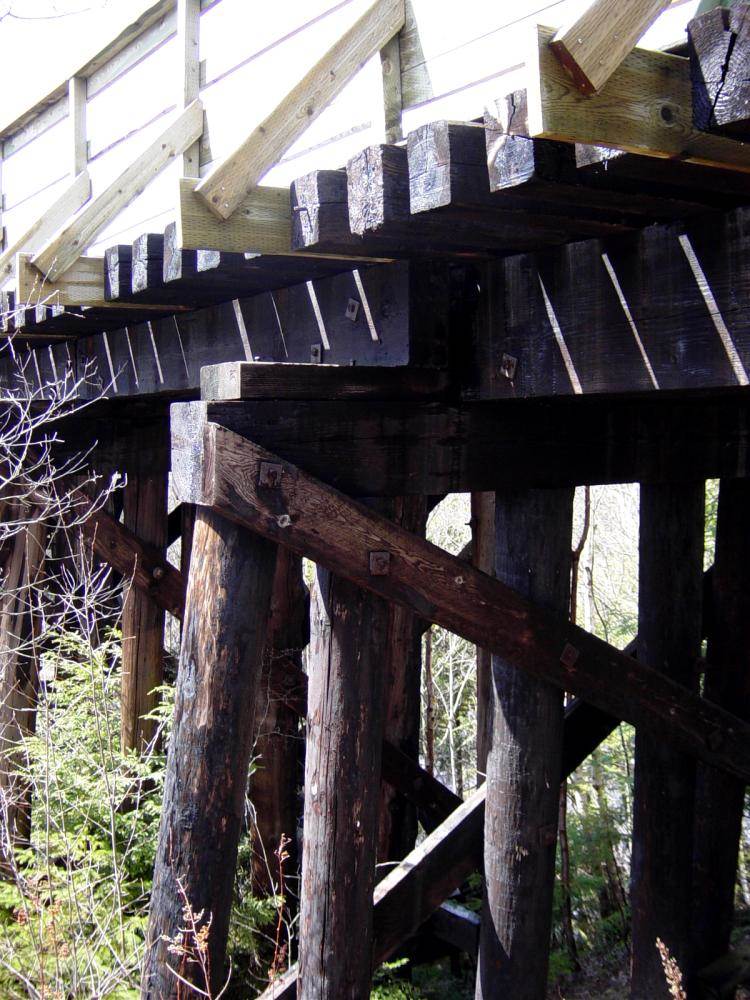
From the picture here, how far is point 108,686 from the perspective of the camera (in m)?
5.41

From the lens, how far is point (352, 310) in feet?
10.2

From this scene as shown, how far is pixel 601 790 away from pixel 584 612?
128 inches

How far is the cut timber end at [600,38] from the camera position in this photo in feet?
4.84

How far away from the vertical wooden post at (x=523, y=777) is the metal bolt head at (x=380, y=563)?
697mm

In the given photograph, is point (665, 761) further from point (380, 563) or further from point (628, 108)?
point (628, 108)

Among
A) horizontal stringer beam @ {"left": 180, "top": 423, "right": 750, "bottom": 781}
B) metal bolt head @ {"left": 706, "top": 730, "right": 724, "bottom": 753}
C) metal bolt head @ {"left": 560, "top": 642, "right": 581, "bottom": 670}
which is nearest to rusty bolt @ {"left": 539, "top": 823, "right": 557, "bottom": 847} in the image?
horizontal stringer beam @ {"left": 180, "top": 423, "right": 750, "bottom": 781}

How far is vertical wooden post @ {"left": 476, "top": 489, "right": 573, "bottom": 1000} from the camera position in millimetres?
3303

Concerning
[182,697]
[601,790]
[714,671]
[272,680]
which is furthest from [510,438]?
[601,790]

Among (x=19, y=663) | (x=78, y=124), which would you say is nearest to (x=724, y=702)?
(x=19, y=663)

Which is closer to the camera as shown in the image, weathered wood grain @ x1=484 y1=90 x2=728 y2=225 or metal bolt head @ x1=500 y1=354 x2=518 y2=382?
weathered wood grain @ x1=484 y1=90 x2=728 y2=225

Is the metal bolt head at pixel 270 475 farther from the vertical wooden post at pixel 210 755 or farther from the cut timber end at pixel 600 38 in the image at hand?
the cut timber end at pixel 600 38

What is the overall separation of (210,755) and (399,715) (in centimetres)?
243

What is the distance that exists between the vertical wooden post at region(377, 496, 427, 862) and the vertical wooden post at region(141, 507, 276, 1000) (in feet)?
7.41

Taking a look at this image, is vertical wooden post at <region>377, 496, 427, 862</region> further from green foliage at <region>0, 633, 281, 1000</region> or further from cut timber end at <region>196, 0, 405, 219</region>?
cut timber end at <region>196, 0, 405, 219</region>
